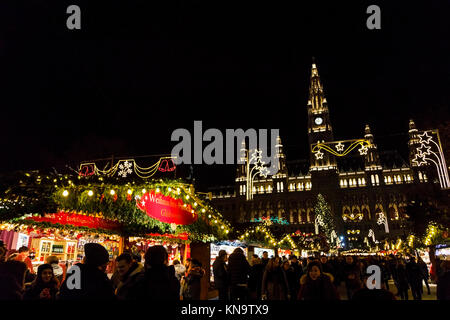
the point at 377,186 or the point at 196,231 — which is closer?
the point at 196,231

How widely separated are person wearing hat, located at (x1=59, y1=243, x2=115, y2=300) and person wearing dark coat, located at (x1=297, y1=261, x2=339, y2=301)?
2.54 m

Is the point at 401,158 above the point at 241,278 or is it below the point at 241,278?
above

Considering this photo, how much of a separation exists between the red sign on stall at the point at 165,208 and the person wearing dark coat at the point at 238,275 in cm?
185

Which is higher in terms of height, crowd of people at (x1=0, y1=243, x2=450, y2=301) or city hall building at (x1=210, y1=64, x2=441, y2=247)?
city hall building at (x1=210, y1=64, x2=441, y2=247)

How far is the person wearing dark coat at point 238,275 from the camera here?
6242mm

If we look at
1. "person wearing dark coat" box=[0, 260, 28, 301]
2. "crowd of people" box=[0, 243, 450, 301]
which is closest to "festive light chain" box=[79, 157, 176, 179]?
"crowd of people" box=[0, 243, 450, 301]

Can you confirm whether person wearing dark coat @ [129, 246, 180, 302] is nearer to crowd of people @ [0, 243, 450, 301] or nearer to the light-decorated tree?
crowd of people @ [0, 243, 450, 301]

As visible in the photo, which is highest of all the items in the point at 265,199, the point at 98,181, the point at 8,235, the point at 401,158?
the point at 401,158

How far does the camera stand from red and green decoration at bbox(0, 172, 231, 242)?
4895 mm

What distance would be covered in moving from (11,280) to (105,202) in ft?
9.69
